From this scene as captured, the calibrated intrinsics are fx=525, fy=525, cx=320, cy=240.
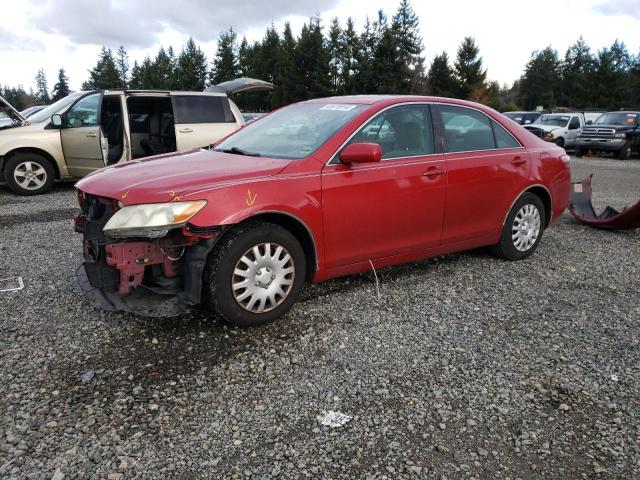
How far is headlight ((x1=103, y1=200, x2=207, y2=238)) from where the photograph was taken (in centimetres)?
328

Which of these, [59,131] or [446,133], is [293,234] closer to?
[446,133]

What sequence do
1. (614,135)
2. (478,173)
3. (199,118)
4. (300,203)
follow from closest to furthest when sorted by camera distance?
(300,203), (478,173), (199,118), (614,135)

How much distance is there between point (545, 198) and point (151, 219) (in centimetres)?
415

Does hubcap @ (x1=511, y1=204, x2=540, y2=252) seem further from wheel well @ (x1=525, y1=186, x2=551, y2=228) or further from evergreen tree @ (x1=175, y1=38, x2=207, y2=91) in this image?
evergreen tree @ (x1=175, y1=38, x2=207, y2=91)

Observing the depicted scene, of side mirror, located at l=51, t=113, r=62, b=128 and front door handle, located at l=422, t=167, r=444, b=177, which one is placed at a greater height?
side mirror, located at l=51, t=113, r=62, b=128

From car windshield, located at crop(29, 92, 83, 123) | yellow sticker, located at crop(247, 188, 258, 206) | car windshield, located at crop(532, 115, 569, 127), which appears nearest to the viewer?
yellow sticker, located at crop(247, 188, 258, 206)

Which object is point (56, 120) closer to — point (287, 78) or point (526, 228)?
point (526, 228)

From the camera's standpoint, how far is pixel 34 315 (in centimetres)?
393

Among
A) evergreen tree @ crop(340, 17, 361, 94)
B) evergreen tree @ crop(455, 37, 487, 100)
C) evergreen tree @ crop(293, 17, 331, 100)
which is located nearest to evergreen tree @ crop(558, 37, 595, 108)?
evergreen tree @ crop(455, 37, 487, 100)

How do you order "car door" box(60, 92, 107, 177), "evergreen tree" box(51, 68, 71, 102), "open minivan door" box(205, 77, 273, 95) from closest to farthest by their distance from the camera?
"car door" box(60, 92, 107, 177) → "open minivan door" box(205, 77, 273, 95) → "evergreen tree" box(51, 68, 71, 102)

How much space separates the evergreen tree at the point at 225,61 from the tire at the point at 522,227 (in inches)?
2889

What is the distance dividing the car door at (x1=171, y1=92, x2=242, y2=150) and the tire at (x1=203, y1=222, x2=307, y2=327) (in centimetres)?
618

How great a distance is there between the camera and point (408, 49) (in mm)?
65250

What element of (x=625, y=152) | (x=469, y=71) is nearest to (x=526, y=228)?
(x=625, y=152)
